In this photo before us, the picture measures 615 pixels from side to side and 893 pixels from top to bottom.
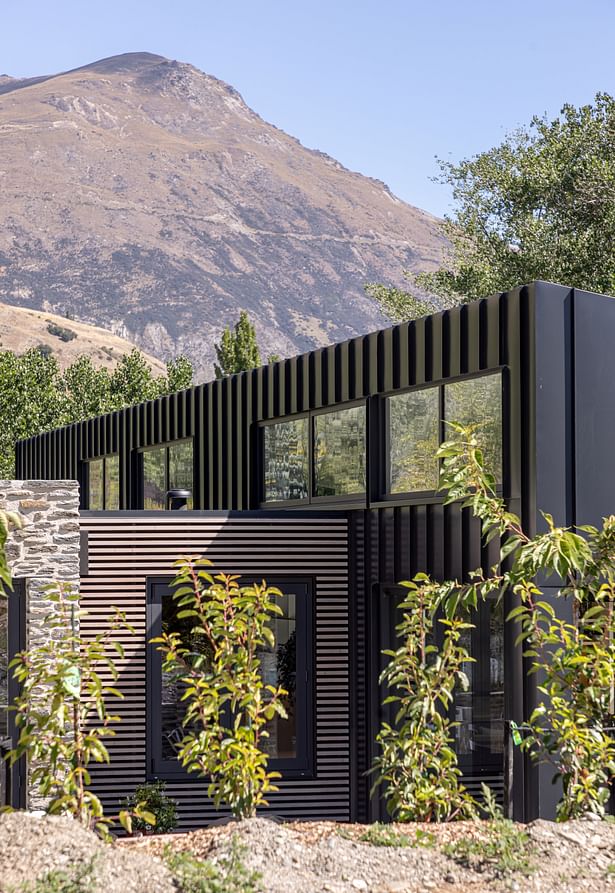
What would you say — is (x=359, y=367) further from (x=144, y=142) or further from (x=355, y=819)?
(x=144, y=142)

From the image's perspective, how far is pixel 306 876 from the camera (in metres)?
5.11

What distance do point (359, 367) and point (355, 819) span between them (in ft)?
13.9

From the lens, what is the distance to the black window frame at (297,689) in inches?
417

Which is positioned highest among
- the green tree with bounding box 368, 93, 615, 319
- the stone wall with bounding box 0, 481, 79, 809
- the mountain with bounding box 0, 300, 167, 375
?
the mountain with bounding box 0, 300, 167, 375

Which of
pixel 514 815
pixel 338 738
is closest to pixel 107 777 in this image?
pixel 338 738

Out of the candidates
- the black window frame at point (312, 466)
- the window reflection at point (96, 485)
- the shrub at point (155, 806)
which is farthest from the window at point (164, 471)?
the shrub at point (155, 806)

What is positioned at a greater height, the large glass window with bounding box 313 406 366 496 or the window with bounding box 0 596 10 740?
the large glass window with bounding box 313 406 366 496

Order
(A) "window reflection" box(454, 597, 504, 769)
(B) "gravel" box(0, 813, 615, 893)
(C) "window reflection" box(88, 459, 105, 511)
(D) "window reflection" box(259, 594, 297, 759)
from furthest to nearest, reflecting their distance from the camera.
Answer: (C) "window reflection" box(88, 459, 105, 511), (D) "window reflection" box(259, 594, 297, 759), (A) "window reflection" box(454, 597, 504, 769), (B) "gravel" box(0, 813, 615, 893)

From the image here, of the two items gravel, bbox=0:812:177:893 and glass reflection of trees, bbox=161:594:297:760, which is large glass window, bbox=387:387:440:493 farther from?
gravel, bbox=0:812:177:893

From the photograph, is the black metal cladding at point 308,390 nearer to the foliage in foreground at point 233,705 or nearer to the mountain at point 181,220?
→ the foliage in foreground at point 233,705

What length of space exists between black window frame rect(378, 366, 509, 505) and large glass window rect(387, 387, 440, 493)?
41mm

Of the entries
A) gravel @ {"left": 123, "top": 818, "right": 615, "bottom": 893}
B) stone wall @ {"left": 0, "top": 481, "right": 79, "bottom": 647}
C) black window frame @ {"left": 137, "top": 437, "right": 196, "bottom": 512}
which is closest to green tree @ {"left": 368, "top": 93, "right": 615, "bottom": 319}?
black window frame @ {"left": 137, "top": 437, "right": 196, "bottom": 512}

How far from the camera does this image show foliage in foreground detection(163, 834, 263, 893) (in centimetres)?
487

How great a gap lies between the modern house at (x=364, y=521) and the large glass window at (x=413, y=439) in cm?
2
